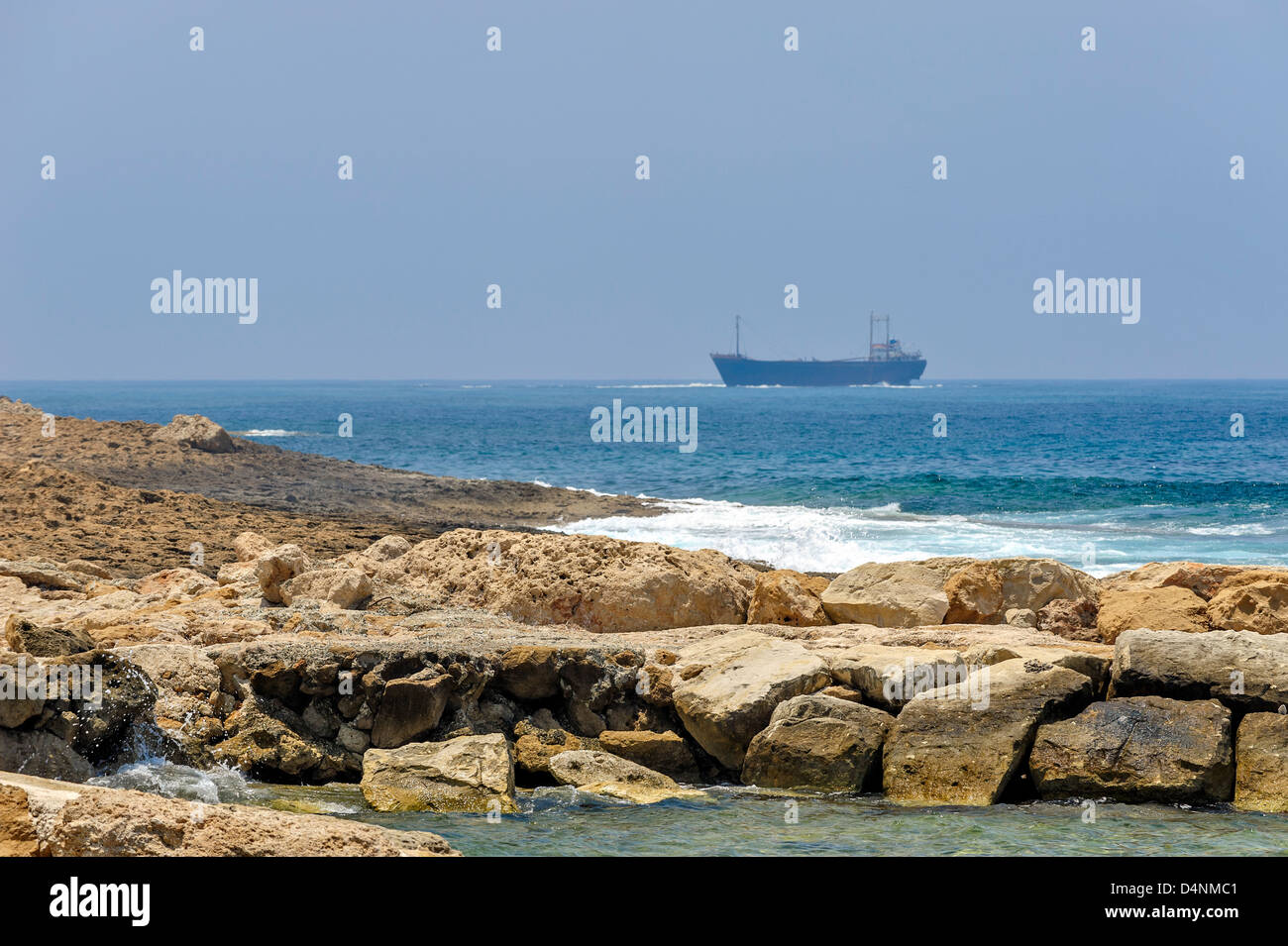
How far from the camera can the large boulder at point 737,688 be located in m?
7.82

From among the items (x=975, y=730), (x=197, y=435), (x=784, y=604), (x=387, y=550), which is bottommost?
(x=975, y=730)

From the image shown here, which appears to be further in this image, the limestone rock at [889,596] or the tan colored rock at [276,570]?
the tan colored rock at [276,570]

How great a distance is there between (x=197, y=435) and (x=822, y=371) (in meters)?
149

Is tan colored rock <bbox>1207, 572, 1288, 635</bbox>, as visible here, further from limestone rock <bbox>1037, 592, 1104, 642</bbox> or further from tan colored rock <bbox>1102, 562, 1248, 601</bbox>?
limestone rock <bbox>1037, 592, 1104, 642</bbox>

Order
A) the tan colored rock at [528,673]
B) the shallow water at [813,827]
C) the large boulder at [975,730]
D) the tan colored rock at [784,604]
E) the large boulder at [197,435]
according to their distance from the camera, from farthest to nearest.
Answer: the large boulder at [197,435] → the tan colored rock at [784,604] → the tan colored rock at [528,673] → the large boulder at [975,730] → the shallow water at [813,827]

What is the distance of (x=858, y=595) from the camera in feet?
33.6

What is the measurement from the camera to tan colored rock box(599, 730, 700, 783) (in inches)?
312

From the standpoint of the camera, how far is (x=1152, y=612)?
30.0ft

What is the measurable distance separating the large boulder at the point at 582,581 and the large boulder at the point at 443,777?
2.67 metres

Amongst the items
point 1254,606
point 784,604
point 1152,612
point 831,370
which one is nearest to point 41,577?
point 784,604

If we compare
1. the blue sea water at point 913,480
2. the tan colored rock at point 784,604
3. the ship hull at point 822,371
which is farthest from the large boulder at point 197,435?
the ship hull at point 822,371

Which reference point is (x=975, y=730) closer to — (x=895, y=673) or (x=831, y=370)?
(x=895, y=673)

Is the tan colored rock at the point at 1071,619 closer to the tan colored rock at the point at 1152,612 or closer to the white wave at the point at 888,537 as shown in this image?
the tan colored rock at the point at 1152,612
